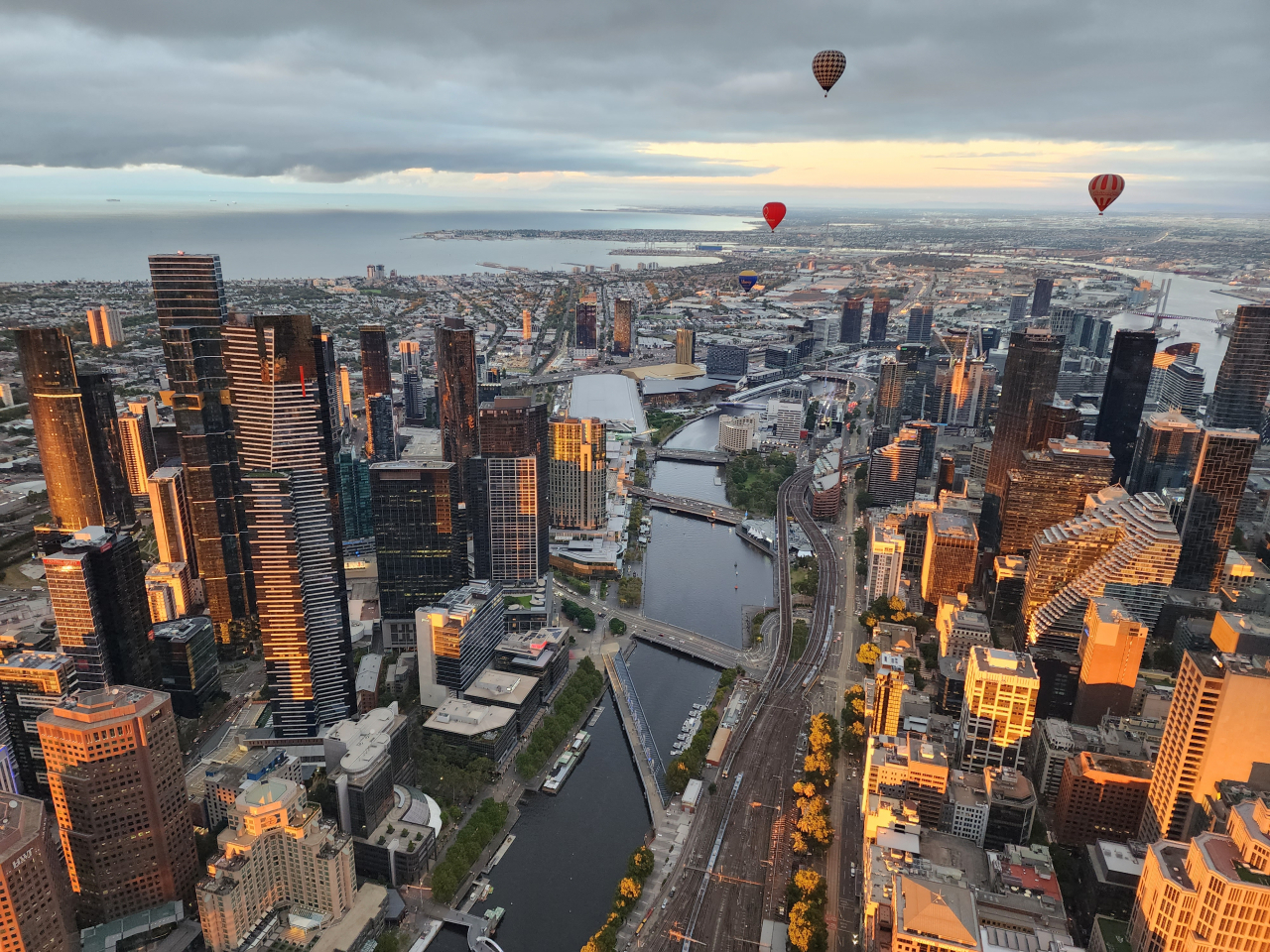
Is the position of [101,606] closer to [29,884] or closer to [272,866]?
[272,866]

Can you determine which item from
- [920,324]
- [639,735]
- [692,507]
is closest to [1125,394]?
[692,507]

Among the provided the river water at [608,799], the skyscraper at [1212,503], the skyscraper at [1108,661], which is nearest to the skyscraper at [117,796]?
the river water at [608,799]

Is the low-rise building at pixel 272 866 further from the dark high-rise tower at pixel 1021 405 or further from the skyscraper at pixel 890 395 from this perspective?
the skyscraper at pixel 890 395

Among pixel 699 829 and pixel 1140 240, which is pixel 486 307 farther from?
pixel 699 829

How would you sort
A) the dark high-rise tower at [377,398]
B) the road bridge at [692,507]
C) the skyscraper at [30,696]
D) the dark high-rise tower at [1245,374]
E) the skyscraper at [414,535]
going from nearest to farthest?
the skyscraper at [30,696] → the skyscraper at [414,535] → the dark high-rise tower at [1245,374] → the road bridge at [692,507] → the dark high-rise tower at [377,398]

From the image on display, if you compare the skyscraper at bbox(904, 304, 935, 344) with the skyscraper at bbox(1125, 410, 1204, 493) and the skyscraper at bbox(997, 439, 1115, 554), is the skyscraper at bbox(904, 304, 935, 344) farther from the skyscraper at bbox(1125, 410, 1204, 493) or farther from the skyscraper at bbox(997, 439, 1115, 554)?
the skyscraper at bbox(997, 439, 1115, 554)

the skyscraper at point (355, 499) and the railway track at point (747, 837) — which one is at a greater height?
the skyscraper at point (355, 499)
